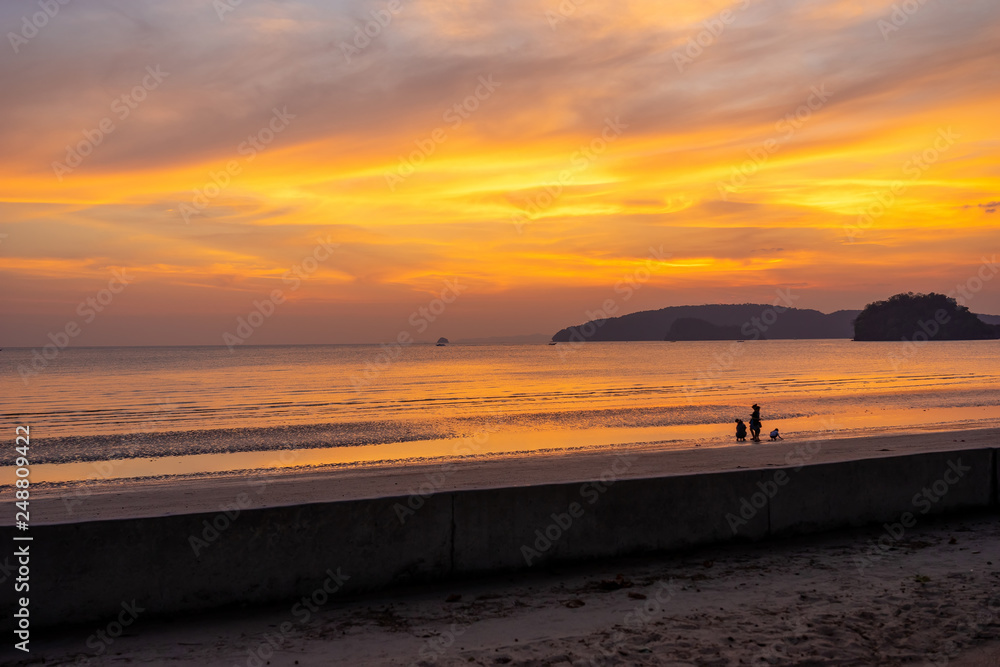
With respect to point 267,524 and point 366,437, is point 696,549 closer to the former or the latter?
point 267,524

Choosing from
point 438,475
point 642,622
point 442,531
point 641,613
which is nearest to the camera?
Answer: point 642,622

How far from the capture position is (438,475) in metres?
18.6

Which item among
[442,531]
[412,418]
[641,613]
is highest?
[442,531]

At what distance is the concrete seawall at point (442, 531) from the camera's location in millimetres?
5410

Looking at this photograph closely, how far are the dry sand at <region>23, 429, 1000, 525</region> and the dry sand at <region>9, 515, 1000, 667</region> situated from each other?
6772mm

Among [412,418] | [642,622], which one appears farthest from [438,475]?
[412,418]

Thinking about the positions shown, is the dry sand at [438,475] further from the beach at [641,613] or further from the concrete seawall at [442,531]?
the beach at [641,613]


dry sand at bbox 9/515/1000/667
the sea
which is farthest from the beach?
the sea

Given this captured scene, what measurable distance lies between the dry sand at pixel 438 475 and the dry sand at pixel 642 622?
6772mm

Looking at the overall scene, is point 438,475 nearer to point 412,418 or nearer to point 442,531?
point 442,531

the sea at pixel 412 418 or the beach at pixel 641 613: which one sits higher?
the beach at pixel 641 613

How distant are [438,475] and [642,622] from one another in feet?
44.7

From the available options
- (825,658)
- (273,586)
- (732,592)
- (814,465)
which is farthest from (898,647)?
(273,586)

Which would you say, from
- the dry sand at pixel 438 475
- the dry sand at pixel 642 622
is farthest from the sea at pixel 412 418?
the dry sand at pixel 642 622
